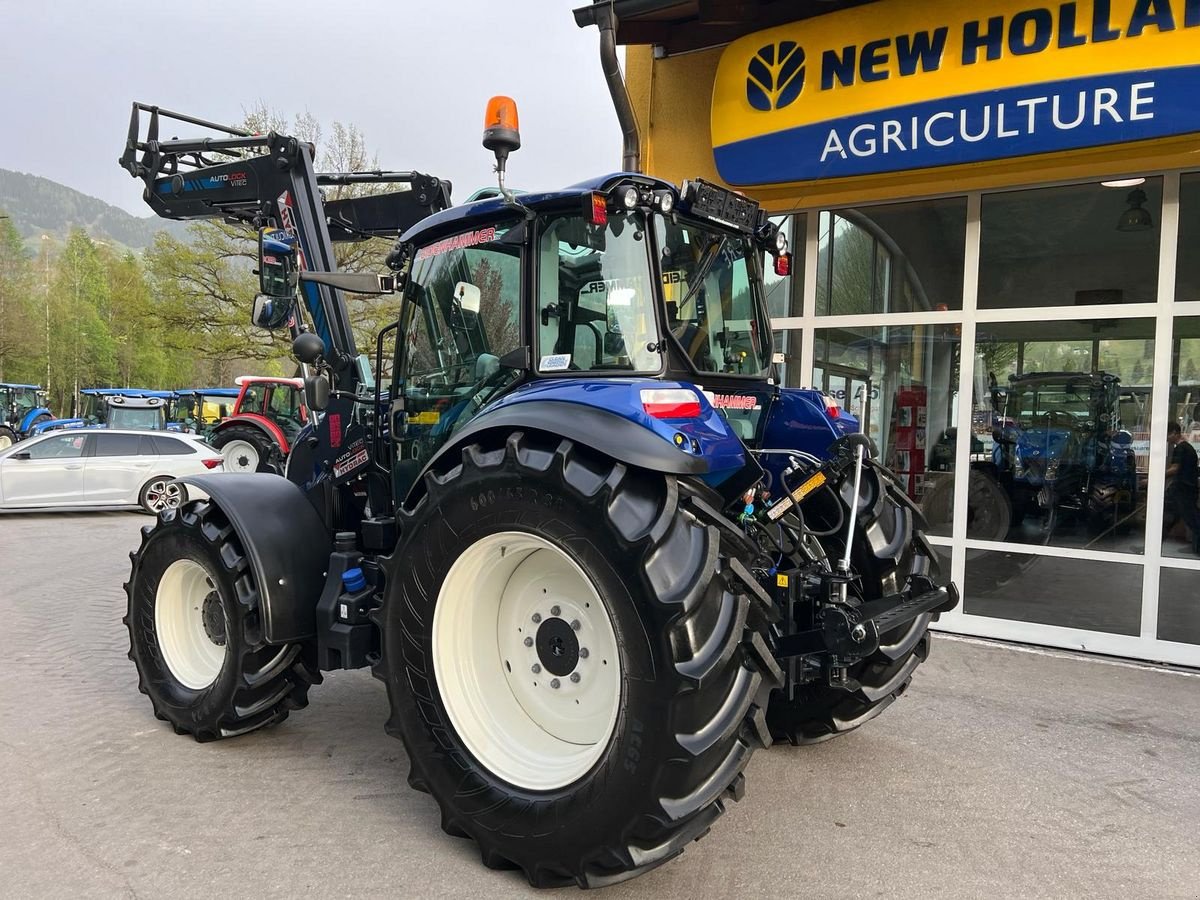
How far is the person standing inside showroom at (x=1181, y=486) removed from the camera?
5758mm

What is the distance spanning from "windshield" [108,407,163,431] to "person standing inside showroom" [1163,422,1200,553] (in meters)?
20.2

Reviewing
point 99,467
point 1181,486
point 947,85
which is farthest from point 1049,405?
point 99,467

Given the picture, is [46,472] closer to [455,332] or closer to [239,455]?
[239,455]

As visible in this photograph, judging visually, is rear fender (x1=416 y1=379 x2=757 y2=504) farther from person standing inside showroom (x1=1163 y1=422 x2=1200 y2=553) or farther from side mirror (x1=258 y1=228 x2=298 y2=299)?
person standing inside showroom (x1=1163 y1=422 x2=1200 y2=553)

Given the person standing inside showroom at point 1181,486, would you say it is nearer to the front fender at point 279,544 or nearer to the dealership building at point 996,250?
the dealership building at point 996,250

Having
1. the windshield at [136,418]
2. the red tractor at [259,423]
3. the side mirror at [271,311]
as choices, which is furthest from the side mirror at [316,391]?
the windshield at [136,418]

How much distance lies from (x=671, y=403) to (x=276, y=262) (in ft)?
9.68

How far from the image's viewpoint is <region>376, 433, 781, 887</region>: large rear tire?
246 cm

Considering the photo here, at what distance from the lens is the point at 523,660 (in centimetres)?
316

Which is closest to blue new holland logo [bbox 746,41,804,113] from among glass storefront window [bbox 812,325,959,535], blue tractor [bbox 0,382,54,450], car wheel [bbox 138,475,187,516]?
glass storefront window [bbox 812,325,959,535]

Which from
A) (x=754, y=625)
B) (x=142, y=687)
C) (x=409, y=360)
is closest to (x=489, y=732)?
(x=754, y=625)

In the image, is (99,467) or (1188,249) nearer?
(1188,249)

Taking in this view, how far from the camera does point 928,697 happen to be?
4.84 meters

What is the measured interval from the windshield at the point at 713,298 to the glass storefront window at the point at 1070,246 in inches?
136
